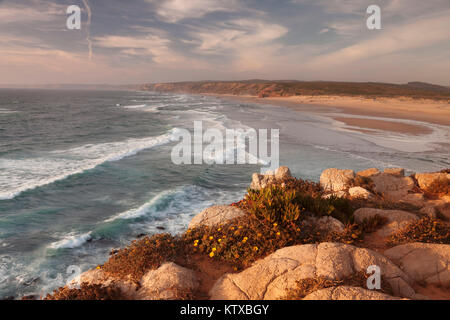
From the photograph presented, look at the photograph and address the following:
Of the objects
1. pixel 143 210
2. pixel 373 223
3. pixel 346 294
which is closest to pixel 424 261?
pixel 373 223

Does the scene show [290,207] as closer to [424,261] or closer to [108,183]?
[424,261]

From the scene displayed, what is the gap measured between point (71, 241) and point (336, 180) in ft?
32.2

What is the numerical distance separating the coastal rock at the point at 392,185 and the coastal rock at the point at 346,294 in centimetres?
726

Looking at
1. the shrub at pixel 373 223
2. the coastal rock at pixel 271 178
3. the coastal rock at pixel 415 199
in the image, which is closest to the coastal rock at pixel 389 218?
the shrub at pixel 373 223

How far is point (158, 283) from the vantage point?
15.8 feet

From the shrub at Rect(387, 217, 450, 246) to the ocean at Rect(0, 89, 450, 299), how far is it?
677 cm

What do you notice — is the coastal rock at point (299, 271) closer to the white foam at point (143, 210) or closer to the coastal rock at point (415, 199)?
the coastal rock at point (415, 199)

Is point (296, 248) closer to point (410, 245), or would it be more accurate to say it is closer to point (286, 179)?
point (410, 245)

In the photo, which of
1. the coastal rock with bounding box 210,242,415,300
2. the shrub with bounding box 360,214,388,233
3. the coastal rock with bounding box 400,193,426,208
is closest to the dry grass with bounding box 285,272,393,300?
the coastal rock with bounding box 210,242,415,300

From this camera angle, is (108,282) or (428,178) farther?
(428,178)

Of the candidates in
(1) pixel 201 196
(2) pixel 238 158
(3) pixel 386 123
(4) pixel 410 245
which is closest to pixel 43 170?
(1) pixel 201 196

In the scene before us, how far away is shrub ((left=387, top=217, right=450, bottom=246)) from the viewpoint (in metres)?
6.05

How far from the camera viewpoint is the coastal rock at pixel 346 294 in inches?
149

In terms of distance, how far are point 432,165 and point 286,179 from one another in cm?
1254
